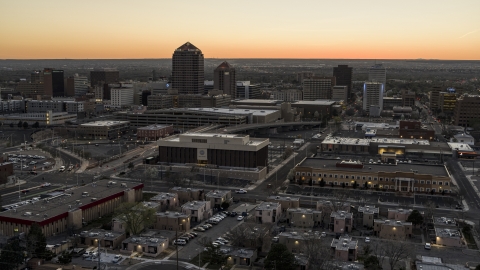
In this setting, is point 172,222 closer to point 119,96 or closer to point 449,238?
point 449,238

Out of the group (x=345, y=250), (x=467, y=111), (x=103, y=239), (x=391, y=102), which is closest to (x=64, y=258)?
(x=103, y=239)

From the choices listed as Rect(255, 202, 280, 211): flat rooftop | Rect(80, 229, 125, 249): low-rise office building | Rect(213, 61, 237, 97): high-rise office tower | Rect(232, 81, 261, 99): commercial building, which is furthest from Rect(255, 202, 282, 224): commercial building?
Rect(232, 81, 261, 99): commercial building

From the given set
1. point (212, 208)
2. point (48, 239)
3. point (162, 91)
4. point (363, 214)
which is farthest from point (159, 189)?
point (162, 91)

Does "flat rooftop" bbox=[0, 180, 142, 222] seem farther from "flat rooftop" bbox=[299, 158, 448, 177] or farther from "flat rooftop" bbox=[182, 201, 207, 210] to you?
"flat rooftop" bbox=[299, 158, 448, 177]

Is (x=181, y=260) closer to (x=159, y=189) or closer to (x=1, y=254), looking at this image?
(x=1, y=254)

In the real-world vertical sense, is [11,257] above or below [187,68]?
below

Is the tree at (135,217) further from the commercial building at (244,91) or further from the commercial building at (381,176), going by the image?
the commercial building at (244,91)

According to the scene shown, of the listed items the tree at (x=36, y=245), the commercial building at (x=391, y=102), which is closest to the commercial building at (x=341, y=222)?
the tree at (x=36, y=245)
